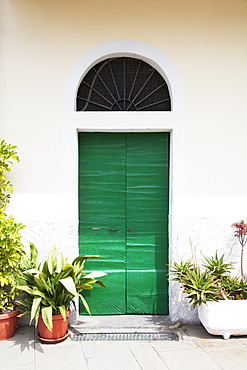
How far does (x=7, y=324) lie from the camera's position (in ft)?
12.9

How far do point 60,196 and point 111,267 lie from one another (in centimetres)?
114

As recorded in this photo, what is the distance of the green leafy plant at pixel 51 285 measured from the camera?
3688 mm

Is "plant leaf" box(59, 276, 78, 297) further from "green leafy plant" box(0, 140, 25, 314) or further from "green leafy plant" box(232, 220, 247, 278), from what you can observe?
"green leafy plant" box(232, 220, 247, 278)

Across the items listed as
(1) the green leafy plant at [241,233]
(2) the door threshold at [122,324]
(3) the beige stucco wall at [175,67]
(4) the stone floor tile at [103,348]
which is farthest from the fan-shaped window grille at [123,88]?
(4) the stone floor tile at [103,348]

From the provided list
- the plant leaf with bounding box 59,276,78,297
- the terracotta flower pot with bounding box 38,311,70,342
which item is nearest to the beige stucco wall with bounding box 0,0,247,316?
the plant leaf with bounding box 59,276,78,297

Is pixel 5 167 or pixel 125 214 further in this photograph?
pixel 125 214

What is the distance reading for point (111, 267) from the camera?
458 centimetres

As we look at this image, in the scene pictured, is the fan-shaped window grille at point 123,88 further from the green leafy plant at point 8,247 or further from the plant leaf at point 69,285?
the plant leaf at point 69,285

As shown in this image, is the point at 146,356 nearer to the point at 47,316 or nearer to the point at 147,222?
the point at 47,316

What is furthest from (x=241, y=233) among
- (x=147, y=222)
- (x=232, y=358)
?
(x=232, y=358)

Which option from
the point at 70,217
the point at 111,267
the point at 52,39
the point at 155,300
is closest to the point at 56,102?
the point at 52,39

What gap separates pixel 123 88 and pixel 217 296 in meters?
2.76

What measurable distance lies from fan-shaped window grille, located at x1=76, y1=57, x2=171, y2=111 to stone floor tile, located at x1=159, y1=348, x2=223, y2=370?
2.86 meters

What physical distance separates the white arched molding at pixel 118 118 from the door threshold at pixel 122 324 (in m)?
1.32
